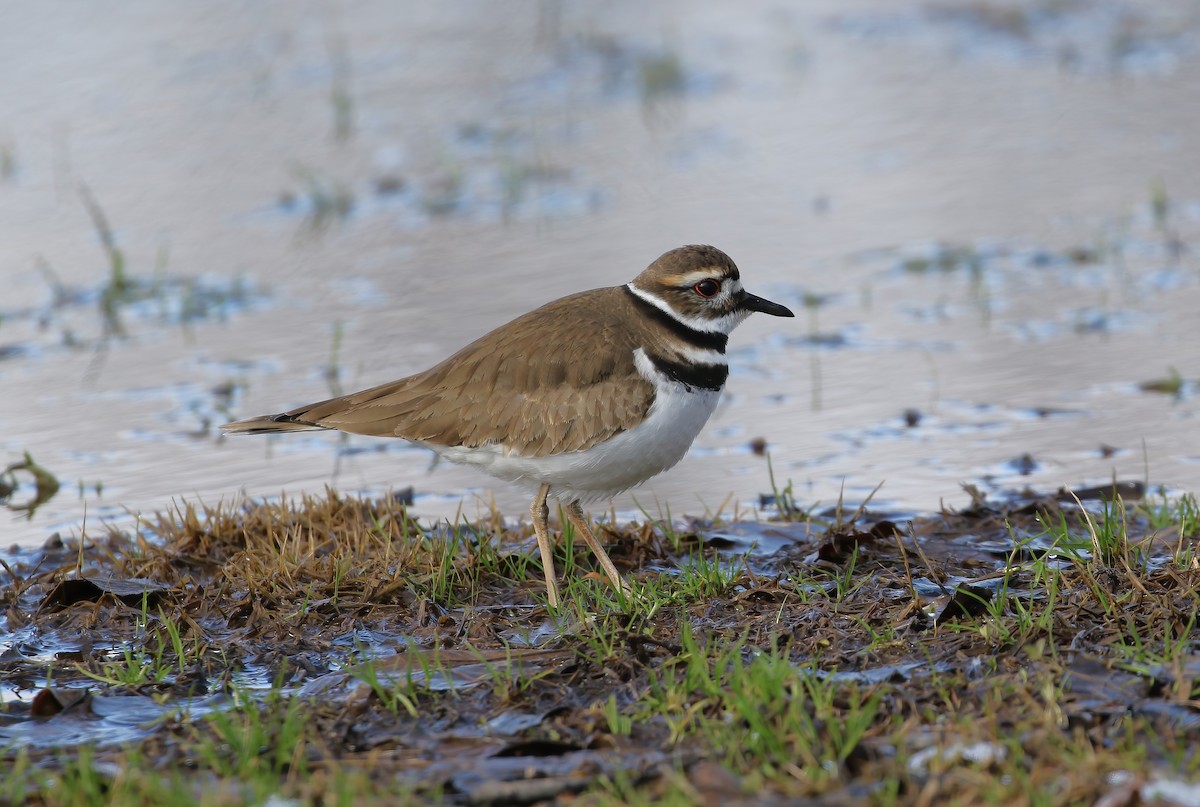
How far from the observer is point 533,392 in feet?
20.6

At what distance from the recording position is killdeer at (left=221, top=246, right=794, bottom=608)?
20.2 ft

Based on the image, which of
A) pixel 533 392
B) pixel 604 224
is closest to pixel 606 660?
pixel 533 392

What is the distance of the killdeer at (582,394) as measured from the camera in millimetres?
6156

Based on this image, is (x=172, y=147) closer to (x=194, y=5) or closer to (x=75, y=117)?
(x=75, y=117)

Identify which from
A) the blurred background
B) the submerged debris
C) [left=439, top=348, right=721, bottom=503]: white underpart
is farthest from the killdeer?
the blurred background

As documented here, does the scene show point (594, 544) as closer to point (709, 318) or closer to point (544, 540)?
point (544, 540)

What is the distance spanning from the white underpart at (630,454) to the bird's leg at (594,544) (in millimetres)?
59

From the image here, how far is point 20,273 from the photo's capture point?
11211 mm

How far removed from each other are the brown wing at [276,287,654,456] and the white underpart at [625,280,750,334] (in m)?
0.11

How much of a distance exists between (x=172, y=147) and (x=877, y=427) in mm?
7775

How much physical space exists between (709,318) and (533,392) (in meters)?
0.83

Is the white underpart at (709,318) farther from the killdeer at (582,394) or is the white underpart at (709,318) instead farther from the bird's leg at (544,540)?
the bird's leg at (544,540)

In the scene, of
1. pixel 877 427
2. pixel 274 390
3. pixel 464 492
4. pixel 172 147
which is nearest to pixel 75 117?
pixel 172 147

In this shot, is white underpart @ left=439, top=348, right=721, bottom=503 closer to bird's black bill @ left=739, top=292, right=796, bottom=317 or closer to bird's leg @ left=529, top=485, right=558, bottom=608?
bird's leg @ left=529, top=485, right=558, bottom=608
